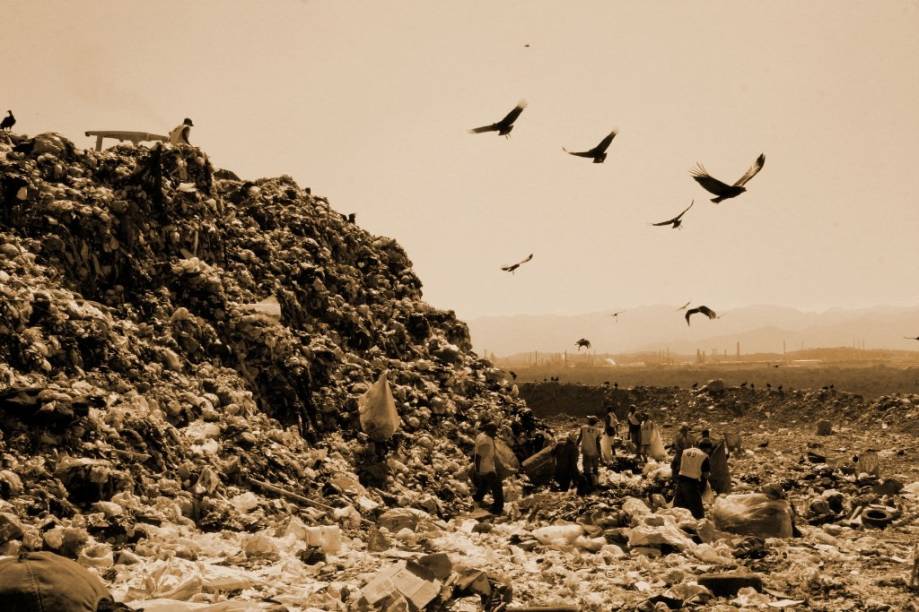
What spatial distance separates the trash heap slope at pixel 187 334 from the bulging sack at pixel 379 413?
0.24 metres

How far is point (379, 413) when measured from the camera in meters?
8.30

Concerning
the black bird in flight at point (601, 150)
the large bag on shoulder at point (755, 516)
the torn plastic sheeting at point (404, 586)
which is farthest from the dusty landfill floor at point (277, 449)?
the black bird in flight at point (601, 150)

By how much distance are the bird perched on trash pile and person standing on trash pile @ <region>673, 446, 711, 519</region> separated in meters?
8.17

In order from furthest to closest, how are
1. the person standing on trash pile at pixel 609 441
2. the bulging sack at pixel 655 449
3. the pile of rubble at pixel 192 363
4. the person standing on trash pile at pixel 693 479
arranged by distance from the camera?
the bulging sack at pixel 655 449 < the person standing on trash pile at pixel 609 441 < the person standing on trash pile at pixel 693 479 < the pile of rubble at pixel 192 363

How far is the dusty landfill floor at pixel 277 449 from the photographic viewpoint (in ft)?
15.9

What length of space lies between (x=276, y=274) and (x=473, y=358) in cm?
400

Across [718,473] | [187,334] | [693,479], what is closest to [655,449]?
[718,473]

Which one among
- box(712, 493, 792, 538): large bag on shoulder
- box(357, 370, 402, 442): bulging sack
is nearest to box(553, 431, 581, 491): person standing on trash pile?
box(357, 370, 402, 442): bulging sack

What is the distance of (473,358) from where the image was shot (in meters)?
12.0

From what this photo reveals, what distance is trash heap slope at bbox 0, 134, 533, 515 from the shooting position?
594 cm

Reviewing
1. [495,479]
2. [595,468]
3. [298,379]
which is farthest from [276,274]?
[595,468]

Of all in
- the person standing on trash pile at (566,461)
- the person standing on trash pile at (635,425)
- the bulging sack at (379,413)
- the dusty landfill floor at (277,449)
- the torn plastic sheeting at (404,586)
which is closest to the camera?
the torn plastic sheeting at (404,586)

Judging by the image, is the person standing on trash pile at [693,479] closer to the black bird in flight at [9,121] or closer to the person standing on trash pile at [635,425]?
the person standing on trash pile at [635,425]

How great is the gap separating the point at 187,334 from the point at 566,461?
17.0 ft
